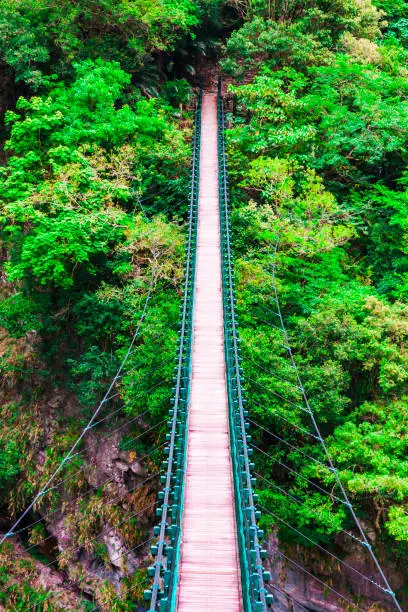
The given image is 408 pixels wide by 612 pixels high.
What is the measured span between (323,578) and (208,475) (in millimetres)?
Answer: 4895

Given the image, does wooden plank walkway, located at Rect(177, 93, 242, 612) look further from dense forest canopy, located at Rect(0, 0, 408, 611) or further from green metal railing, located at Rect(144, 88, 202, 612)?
dense forest canopy, located at Rect(0, 0, 408, 611)

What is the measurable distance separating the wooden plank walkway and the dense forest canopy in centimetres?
79

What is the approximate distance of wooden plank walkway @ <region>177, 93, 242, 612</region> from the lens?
7.29 m

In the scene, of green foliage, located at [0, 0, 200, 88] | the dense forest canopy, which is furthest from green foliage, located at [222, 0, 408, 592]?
green foliage, located at [0, 0, 200, 88]

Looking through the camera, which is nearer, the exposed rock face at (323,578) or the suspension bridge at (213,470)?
the suspension bridge at (213,470)

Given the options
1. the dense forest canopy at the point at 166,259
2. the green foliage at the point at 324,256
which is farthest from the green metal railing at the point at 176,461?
the green foliage at the point at 324,256

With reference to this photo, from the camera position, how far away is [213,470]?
364 inches

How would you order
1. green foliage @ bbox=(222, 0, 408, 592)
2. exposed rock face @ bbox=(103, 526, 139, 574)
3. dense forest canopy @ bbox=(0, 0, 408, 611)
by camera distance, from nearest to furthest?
green foliage @ bbox=(222, 0, 408, 592) < dense forest canopy @ bbox=(0, 0, 408, 611) < exposed rock face @ bbox=(103, 526, 139, 574)

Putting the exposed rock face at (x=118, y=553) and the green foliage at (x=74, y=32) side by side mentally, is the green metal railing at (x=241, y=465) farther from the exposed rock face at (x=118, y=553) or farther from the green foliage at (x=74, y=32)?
the green foliage at (x=74, y=32)

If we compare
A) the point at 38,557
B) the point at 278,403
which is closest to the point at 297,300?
the point at 278,403

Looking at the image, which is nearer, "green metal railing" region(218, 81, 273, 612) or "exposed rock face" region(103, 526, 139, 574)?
"green metal railing" region(218, 81, 273, 612)

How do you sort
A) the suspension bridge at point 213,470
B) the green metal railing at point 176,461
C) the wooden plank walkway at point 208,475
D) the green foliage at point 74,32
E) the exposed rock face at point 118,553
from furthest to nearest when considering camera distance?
1. the green foliage at point 74,32
2. the exposed rock face at point 118,553
3. the wooden plank walkway at point 208,475
4. the suspension bridge at point 213,470
5. the green metal railing at point 176,461

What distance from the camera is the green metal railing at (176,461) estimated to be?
6.39 metres

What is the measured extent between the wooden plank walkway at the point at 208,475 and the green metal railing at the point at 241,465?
0.23m
